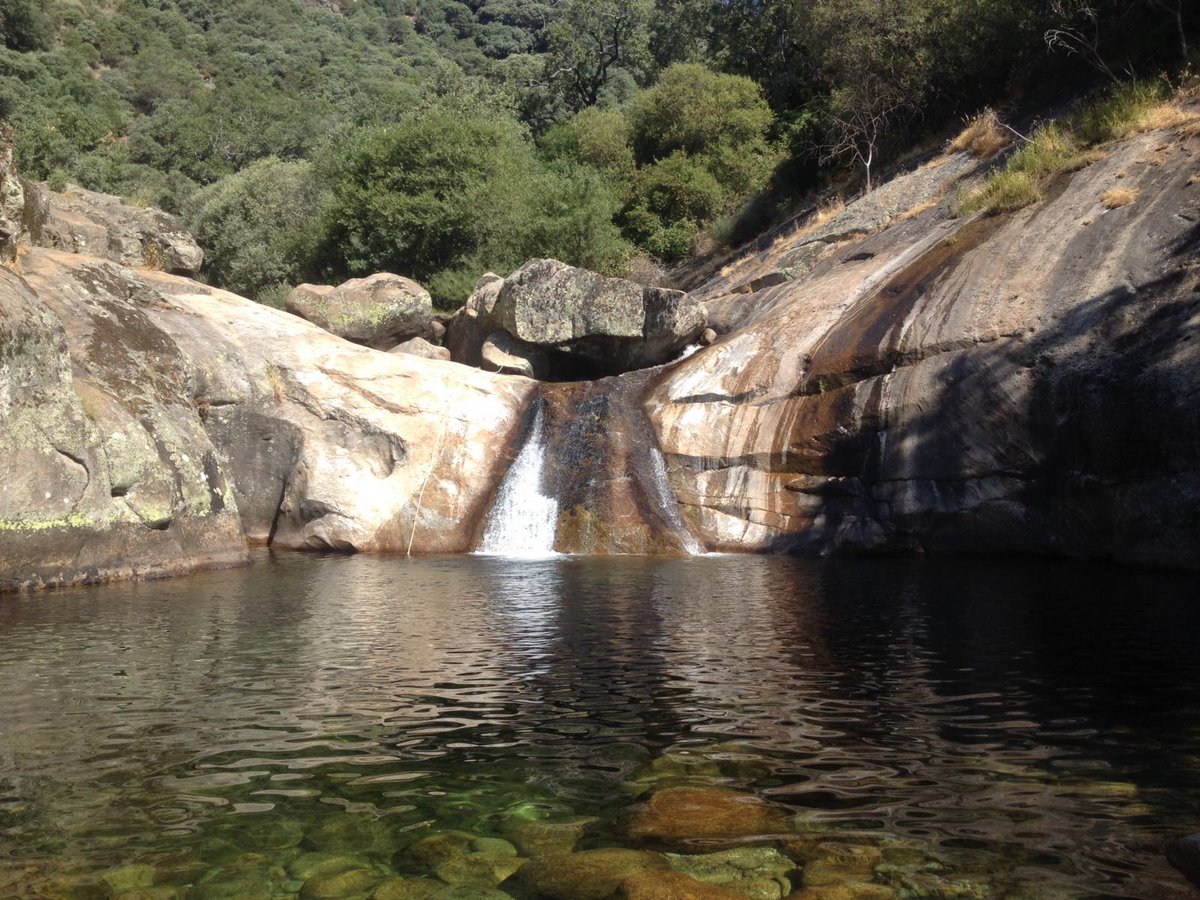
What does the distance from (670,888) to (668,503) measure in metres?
17.3

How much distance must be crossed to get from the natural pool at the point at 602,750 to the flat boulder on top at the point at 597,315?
1477cm

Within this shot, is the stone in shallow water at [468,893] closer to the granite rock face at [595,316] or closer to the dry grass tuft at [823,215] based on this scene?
the granite rock face at [595,316]

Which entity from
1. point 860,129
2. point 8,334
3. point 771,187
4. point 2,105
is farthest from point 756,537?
point 2,105

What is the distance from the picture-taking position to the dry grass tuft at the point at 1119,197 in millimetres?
18781

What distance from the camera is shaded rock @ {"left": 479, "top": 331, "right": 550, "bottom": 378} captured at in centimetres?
2770

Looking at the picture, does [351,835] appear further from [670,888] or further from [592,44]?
[592,44]

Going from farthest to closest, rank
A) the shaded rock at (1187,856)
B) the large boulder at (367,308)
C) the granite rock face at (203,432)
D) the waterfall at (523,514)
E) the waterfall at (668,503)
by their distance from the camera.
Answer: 1. the large boulder at (367,308)
2. the waterfall at (523,514)
3. the waterfall at (668,503)
4. the granite rock face at (203,432)
5. the shaded rock at (1187,856)

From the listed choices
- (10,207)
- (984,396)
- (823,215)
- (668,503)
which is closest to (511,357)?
(668,503)

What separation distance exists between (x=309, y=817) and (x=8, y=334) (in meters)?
12.9

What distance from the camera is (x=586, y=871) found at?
15.5 feet

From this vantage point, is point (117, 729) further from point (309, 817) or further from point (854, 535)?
point (854, 535)

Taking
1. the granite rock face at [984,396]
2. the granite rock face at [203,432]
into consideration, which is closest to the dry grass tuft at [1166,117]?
the granite rock face at [984,396]

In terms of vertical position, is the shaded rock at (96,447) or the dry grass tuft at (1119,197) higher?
the dry grass tuft at (1119,197)

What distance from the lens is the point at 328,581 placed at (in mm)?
16219
